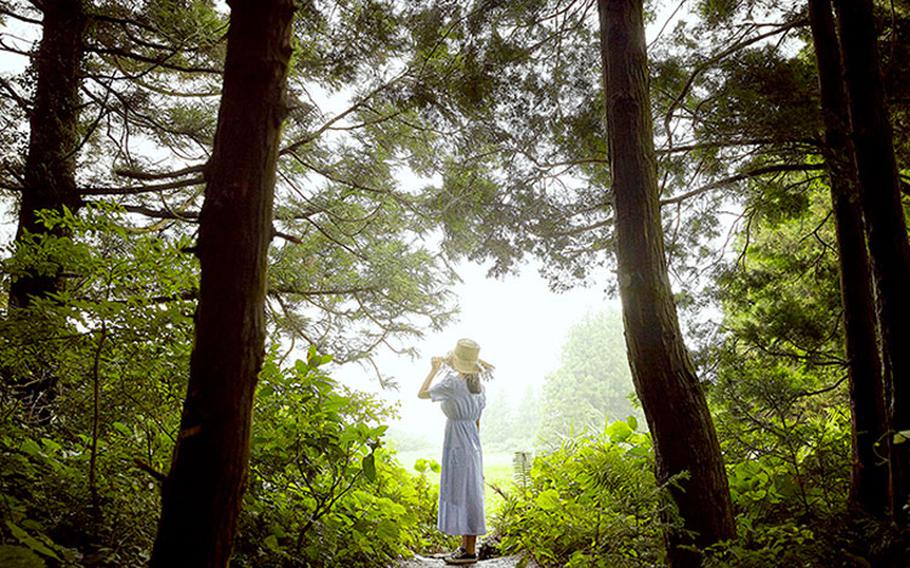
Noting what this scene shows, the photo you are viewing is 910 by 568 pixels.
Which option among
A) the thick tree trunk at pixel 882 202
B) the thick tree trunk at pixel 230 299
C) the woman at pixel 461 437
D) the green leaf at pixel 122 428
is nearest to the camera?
the thick tree trunk at pixel 230 299

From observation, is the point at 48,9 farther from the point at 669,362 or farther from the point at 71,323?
the point at 669,362

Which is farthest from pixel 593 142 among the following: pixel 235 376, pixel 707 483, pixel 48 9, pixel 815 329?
pixel 48 9

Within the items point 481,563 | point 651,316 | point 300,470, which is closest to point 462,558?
point 481,563

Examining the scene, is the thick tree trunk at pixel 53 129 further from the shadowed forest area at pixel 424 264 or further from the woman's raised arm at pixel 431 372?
the woman's raised arm at pixel 431 372

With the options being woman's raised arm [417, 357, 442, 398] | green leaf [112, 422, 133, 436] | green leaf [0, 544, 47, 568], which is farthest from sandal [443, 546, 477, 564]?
green leaf [0, 544, 47, 568]

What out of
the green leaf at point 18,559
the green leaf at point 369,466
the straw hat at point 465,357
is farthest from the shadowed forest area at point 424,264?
the straw hat at point 465,357

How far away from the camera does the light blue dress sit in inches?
206

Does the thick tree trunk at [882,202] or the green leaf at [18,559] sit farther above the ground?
the thick tree trunk at [882,202]

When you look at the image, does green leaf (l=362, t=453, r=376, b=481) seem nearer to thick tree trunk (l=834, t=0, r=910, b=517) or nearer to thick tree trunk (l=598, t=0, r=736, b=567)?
thick tree trunk (l=598, t=0, r=736, b=567)

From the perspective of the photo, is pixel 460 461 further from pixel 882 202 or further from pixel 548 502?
pixel 882 202

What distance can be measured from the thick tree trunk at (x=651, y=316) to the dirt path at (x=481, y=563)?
219 cm

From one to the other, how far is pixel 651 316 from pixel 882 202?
123 centimetres

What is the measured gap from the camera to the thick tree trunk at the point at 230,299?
1914 millimetres

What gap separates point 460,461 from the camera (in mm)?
5477
